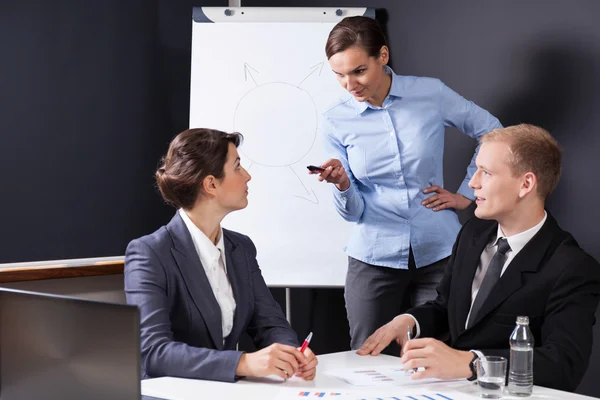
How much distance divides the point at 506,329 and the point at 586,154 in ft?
3.88

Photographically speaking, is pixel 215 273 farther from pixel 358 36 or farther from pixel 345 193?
pixel 358 36

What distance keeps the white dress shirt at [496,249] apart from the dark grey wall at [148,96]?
93cm

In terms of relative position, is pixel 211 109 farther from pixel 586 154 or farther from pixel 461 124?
pixel 586 154

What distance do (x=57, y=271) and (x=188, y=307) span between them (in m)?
1.34

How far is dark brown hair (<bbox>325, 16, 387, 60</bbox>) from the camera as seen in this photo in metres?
2.65

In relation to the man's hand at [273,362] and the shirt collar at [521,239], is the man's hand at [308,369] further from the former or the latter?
the shirt collar at [521,239]

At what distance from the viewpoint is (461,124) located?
112 inches

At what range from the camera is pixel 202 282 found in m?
2.06

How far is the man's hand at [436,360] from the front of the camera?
5.64ft

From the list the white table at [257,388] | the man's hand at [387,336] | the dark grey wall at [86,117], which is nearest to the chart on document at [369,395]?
the white table at [257,388]

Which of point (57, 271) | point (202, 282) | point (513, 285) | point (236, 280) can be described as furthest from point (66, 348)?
point (57, 271)

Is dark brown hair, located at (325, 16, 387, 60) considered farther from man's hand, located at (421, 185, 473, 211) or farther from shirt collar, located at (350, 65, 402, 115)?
Result: man's hand, located at (421, 185, 473, 211)

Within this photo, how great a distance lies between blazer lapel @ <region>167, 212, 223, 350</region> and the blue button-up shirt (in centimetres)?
81

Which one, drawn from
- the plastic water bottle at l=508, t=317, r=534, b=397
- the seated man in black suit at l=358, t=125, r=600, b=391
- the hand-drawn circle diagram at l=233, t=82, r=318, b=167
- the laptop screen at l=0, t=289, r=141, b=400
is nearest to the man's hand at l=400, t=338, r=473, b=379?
the seated man in black suit at l=358, t=125, r=600, b=391
